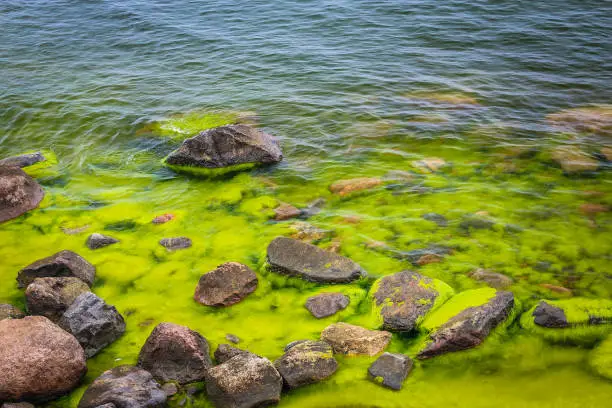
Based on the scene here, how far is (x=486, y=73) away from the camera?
13219 millimetres

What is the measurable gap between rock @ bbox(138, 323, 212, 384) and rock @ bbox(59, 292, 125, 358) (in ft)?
2.12

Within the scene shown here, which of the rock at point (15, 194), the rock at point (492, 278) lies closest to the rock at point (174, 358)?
the rock at point (492, 278)

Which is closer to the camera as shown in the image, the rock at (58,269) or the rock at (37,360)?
the rock at (37,360)

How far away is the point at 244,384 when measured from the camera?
176 inches

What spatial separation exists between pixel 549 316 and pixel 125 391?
3.97 meters

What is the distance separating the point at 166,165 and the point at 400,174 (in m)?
4.27

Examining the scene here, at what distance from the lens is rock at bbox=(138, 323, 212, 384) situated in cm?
482

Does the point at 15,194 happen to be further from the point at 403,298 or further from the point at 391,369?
the point at 391,369

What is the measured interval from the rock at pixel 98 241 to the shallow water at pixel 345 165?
14cm

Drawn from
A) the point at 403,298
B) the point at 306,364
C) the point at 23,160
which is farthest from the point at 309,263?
the point at 23,160

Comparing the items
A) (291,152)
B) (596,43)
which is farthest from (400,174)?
(596,43)

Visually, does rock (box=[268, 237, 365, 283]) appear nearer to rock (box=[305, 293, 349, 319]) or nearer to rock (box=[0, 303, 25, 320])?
rock (box=[305, 293, 349, 319])

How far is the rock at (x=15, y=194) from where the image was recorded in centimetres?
809

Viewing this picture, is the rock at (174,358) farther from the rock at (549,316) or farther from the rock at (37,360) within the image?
the rock at (549,316)
